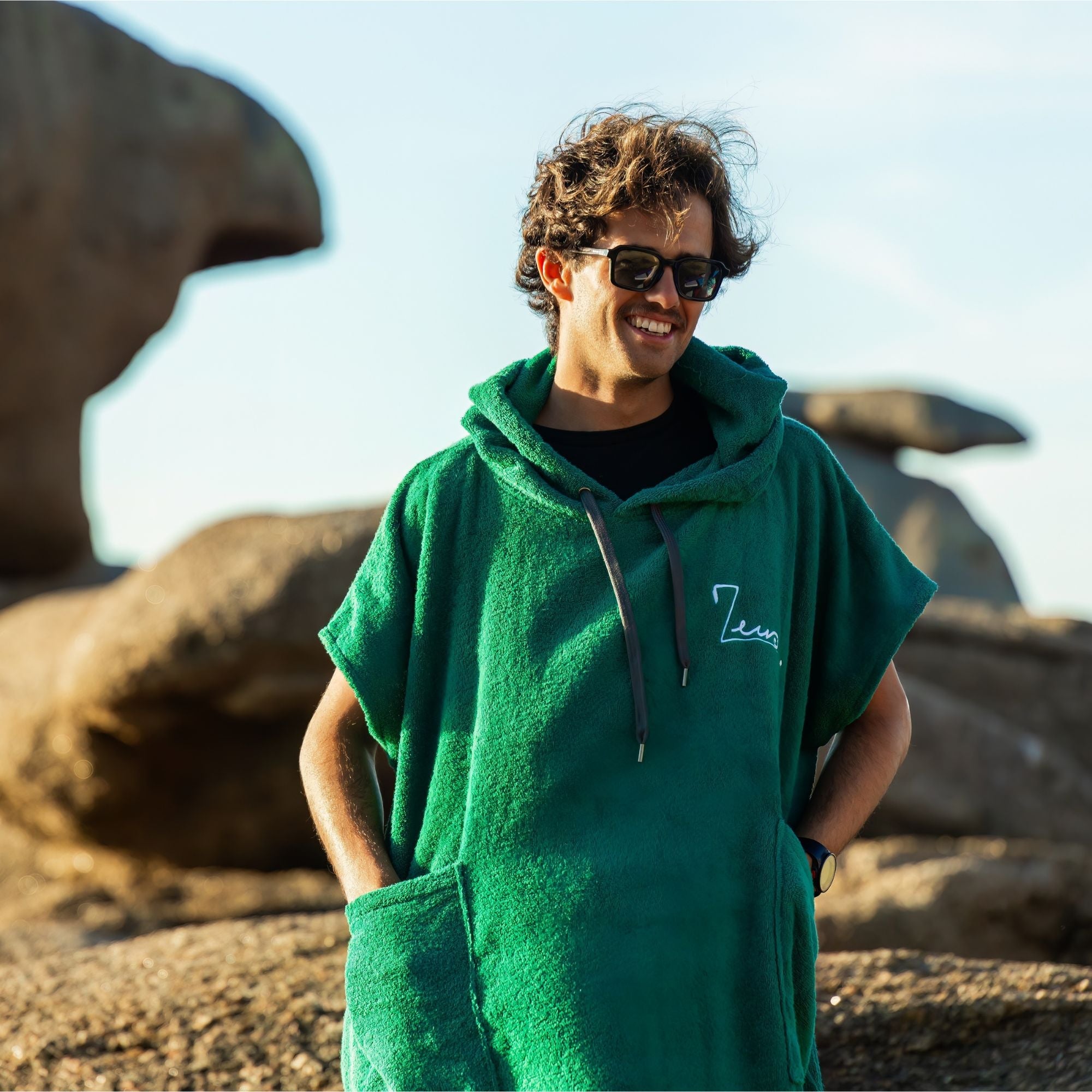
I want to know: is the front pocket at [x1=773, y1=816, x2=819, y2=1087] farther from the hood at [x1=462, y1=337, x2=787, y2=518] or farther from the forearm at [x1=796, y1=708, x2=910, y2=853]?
the hood at [x1=462, y1=337, x2=787, y2=518]

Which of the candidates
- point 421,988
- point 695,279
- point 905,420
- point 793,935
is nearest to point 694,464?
point 695,279

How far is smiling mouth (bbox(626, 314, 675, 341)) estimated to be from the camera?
245 centimetres

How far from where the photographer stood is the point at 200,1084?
382cm

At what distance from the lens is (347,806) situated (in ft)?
8.38

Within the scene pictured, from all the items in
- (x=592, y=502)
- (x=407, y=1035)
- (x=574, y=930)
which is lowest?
(x=407, y=1035)

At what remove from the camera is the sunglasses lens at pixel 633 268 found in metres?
2.42

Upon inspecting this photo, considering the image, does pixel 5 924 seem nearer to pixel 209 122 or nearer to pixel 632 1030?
pixel 209 122

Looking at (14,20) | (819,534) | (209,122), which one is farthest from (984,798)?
(14,20)

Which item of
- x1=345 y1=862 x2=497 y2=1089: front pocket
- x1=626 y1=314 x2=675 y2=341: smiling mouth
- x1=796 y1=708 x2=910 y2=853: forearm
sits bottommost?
x1=345 y1=862 x2=497 y2=1089: front pocket

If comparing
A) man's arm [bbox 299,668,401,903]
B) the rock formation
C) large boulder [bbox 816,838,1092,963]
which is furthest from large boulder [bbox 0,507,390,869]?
the rock formation

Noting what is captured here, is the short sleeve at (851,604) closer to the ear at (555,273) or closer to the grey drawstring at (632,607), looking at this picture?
the grey drawstring at (632,607)

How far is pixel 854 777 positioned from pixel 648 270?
89 centimetres

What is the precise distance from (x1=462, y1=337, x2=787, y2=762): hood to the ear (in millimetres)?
163

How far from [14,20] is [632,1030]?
10.3 m
